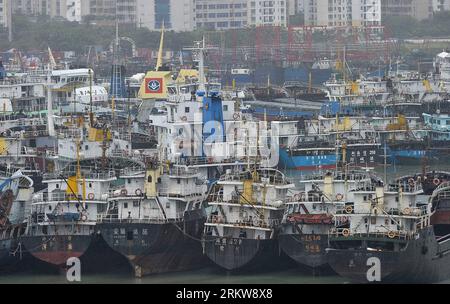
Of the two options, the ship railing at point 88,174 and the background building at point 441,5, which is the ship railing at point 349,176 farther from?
the background building at point 441,5

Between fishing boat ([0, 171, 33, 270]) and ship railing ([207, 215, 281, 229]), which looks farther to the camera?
fishing boat ([0, 171, 33, 270])

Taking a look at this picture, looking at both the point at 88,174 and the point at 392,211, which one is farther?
the point at 88,174

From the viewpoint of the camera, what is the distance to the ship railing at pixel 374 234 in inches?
1395

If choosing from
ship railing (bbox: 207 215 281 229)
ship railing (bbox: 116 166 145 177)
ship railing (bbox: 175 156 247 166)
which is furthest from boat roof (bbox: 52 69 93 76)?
ship railing (bbox: 207 215 281 229)

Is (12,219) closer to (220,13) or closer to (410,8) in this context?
(220,13)

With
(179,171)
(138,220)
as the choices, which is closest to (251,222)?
(138,220)

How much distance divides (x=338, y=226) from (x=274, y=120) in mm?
23476

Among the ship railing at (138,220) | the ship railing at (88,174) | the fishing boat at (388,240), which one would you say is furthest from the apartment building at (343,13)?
the fishing boat at (388,240)

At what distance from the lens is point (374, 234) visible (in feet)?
117

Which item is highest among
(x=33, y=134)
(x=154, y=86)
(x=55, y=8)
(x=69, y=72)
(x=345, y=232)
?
(x=55, y=8)

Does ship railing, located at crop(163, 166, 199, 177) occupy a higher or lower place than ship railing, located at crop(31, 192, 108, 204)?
higher

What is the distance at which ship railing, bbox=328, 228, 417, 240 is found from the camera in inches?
1395

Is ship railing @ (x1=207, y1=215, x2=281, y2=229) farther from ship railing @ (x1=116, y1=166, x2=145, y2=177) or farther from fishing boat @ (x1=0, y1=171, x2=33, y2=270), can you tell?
fishing boat @ (x1=0, y1=171, x2=33, y2=270)

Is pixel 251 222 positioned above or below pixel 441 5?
below
